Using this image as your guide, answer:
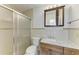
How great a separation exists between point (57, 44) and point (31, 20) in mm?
513

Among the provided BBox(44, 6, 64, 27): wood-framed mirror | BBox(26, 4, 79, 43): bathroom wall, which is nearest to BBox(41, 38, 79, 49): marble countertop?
BBox(26, 4, 79, 43): bathroom wall

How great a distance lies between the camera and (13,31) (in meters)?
1.56

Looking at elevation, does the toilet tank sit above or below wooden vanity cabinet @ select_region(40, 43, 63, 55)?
above

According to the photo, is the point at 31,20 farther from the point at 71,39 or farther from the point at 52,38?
the point at 71,39

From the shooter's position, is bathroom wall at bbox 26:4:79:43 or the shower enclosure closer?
the shower enclosure

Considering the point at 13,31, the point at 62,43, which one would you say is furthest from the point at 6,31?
the point at 62,43

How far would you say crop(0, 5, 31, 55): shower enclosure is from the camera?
1.34 m

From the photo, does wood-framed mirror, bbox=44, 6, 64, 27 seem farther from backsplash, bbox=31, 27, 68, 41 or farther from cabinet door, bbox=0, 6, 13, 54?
cabinet door, bbox=0, 6, 13, 54

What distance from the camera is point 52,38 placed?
1.70 meters

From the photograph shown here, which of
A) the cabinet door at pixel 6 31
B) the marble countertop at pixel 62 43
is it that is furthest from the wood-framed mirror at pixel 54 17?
the cabinet door at pixel 6 31

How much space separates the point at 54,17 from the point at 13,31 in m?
0.62

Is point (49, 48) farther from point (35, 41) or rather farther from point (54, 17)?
point (54, 17)

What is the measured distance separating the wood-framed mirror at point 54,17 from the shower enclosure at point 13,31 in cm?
27
